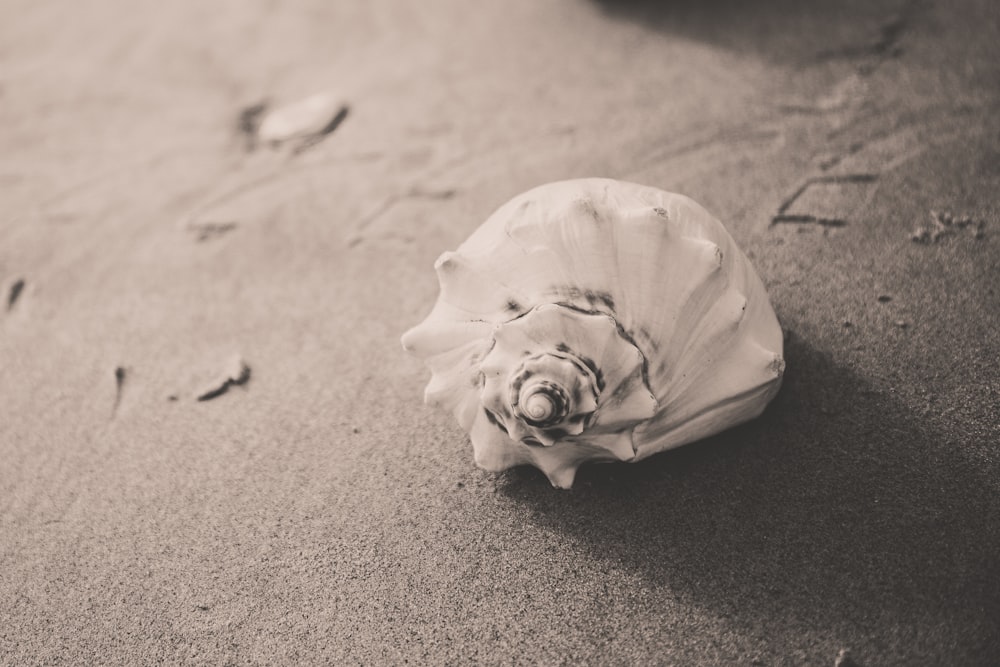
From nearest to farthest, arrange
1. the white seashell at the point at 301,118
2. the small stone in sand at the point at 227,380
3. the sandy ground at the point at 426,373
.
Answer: the sandy ground at the point at 426,373 → the small stone in sand at the point at 227,380 → the white seashell at the point at 301,118

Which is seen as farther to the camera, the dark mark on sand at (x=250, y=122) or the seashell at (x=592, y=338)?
the dark mark on sand at (x=250, y=122)

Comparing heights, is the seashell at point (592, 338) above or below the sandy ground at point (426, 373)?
above

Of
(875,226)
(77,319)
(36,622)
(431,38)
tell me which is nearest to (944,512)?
(875,226)

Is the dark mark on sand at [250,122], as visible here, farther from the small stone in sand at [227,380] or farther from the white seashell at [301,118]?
the small stone in sand at [227,380]

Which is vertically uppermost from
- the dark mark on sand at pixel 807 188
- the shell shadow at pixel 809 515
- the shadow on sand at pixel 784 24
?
the shadow on sand at pixel 784 24

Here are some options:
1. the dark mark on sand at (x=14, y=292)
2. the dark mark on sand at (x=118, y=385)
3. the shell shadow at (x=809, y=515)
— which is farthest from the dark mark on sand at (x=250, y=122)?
the shell shadow at (x=809, y=515)

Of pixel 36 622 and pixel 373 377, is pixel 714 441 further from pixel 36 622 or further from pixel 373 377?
pixel 36 622

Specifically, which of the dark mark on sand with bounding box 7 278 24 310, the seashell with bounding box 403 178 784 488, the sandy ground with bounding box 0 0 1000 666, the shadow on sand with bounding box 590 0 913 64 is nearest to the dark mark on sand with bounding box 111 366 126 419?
the sandy ground with bounding box 0 0 1000 666

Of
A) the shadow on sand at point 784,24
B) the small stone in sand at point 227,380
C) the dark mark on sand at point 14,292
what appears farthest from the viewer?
the shadow on sand at point 784,24
